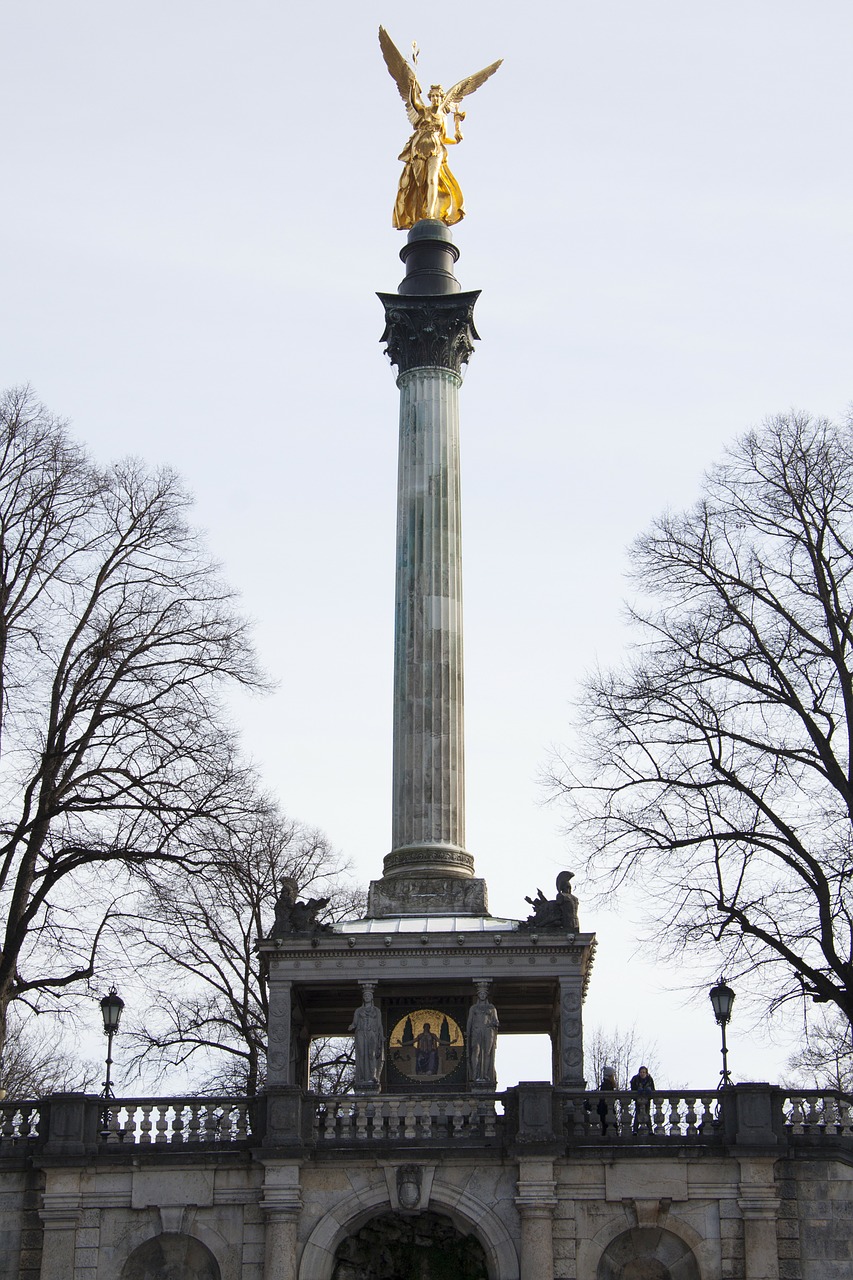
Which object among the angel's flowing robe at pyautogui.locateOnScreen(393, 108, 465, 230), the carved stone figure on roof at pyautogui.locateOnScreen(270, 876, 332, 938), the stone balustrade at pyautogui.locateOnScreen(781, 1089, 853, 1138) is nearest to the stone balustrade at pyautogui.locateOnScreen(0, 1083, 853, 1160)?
the stone balustrade at pyautogui.locateOnScreen(781, 1089, 853, 1138)

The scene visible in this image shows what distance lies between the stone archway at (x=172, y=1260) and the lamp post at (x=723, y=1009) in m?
A: 9.22

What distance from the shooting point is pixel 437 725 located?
138 feet

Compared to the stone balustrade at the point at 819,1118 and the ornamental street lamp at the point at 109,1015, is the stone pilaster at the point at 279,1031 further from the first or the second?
the stone balustrade at the point at 819,1118

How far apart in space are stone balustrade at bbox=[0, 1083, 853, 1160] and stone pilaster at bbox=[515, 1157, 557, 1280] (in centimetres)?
46

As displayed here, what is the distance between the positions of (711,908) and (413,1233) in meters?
7.79

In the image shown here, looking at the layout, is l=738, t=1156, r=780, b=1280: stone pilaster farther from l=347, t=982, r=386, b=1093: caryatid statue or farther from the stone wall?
l=347, t=982, r=386, b=1093: caryatid statue

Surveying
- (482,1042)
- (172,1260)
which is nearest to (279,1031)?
(482,1042)

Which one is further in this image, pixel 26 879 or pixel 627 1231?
pixel 26 879

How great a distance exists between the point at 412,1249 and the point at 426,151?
2709cm

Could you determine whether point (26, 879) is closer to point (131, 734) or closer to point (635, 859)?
point (131, 734)

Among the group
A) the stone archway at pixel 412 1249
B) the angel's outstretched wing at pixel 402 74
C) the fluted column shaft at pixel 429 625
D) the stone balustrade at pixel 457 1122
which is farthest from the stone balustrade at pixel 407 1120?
the angel's outstretched wing at pixel 402 74

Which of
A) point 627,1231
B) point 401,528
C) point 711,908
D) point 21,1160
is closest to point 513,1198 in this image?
point 627,1231

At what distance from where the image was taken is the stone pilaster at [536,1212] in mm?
32000

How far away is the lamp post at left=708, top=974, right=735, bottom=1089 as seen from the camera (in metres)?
33.1
